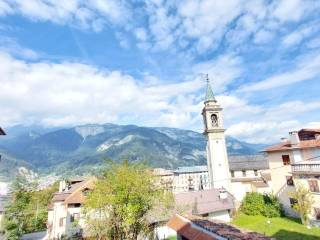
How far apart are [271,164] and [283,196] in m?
5.31

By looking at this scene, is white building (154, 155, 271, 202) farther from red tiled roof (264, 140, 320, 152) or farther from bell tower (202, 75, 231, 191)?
red tiled roof (264, 140, 320, 152)

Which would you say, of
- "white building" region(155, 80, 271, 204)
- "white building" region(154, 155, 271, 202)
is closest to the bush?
"white building" region(155, 80, 271, 204)

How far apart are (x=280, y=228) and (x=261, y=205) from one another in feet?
35.1

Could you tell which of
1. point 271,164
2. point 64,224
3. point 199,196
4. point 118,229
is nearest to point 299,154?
point 271,164

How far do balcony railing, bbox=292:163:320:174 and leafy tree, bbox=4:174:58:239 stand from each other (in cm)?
4162

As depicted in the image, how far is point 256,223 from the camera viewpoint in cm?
4031

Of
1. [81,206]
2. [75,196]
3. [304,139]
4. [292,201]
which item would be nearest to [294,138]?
[304,139]

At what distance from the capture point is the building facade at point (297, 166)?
115ft

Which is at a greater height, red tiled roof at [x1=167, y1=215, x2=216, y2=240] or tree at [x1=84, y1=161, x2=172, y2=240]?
tree at [x1=84, y1=161, x2=172, y2=240]

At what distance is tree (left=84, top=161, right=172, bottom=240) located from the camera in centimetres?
2340

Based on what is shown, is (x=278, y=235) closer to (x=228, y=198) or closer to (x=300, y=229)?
(x=300, y=229)

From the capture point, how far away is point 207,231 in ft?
62.4

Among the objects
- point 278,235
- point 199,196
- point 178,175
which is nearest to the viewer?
point 278,235

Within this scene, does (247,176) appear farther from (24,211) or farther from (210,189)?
(24,211)
